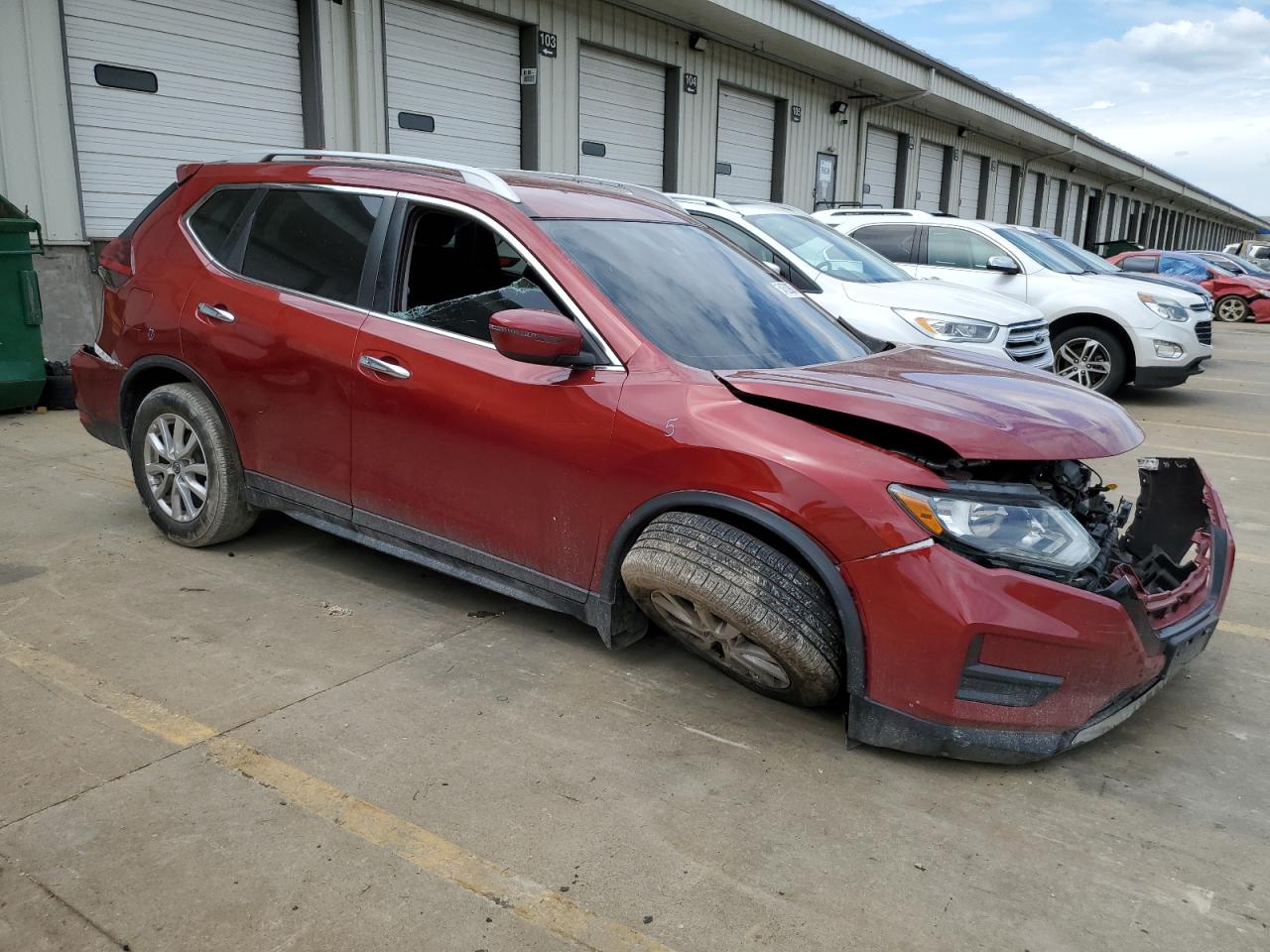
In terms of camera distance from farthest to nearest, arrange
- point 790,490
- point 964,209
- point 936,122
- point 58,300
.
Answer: point 964,209
point 936,122
point 58,300
point 790,490

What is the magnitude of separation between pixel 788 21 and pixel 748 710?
1348 centimetres

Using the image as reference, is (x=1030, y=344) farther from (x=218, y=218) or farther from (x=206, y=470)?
(x=206, y=470)

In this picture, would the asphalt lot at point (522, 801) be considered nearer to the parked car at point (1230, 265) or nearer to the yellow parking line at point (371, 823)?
the yellow parking line at point (371, 823)

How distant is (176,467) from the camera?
4.54 m

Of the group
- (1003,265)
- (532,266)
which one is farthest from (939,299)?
(532,266)

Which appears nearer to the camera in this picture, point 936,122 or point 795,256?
point 795,256

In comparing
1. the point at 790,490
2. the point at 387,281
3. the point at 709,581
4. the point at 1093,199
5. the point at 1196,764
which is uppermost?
the point at 1093,199

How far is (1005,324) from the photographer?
7.73 metres

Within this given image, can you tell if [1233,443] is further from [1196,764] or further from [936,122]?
[936,122]

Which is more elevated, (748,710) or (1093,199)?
(1093,199)

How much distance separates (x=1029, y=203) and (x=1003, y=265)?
23824 mm

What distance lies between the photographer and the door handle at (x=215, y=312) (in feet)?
13.9

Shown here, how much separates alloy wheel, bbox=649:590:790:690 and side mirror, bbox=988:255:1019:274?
787cm

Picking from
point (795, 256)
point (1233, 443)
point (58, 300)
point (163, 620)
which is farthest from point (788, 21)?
point (163, 620)
